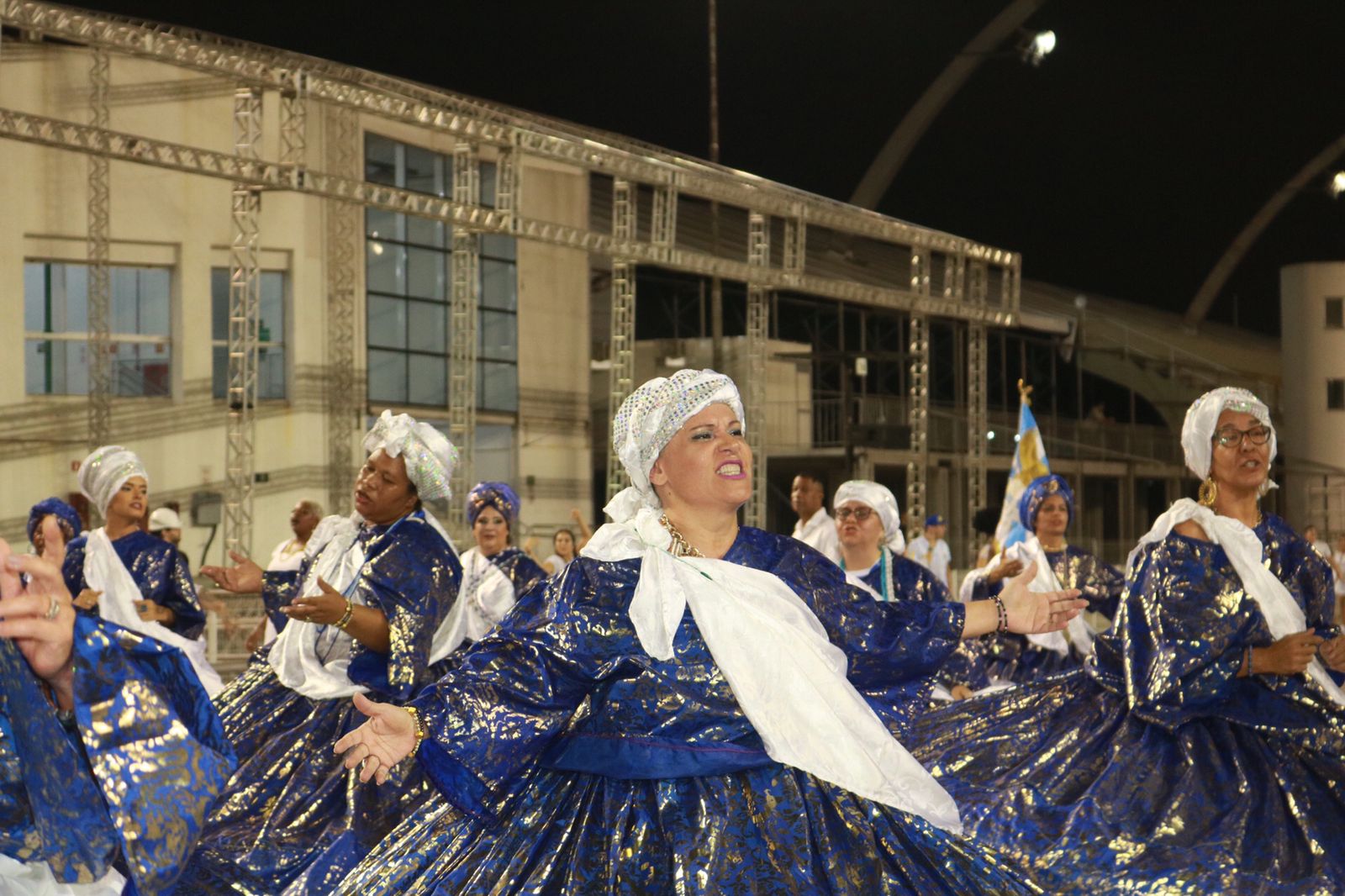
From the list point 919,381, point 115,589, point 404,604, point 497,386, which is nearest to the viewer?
point 404,604

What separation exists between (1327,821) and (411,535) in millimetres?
2670

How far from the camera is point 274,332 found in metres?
15.8

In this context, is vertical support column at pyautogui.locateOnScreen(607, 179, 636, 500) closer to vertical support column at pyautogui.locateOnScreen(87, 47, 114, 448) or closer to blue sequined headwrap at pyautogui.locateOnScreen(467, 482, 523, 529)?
vertical support column at pyautogui.locateOnScreen(87, 47, 114, 448)

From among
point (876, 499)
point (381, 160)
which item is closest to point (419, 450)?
point (876, 499)

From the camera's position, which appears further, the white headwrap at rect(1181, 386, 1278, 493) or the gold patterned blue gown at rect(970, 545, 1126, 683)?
the gold patterned blue gown at rect(970, 545, 1126, 683)

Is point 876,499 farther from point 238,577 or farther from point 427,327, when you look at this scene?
point 427,327

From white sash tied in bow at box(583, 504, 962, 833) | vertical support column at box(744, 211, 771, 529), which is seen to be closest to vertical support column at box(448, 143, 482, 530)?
vertical support column at box(744, 211, 771, 529)

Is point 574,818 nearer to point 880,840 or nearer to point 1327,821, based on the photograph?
point 880,840

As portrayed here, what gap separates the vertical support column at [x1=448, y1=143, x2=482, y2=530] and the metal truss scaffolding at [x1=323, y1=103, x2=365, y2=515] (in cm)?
124

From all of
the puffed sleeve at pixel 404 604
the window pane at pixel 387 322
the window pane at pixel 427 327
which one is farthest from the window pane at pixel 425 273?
the puffed sleeve at pixel 404 604

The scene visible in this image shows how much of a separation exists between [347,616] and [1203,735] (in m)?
2.35

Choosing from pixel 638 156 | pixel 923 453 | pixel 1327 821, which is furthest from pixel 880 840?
pixel 923 453

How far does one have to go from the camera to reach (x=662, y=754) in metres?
3.15

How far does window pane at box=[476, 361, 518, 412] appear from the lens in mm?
17531
